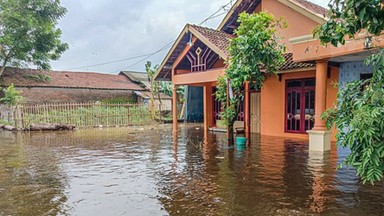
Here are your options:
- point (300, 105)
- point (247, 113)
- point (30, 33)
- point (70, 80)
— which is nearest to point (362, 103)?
point (300, 105)

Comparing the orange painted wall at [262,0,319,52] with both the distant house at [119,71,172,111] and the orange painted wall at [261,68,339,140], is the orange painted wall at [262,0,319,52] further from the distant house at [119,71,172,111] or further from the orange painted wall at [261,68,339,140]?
the distant house at [119,71,172,111]

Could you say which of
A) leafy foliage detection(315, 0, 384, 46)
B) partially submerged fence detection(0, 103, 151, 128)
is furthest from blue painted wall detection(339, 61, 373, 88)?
partially submerged fence detection(0, 103, 151, 128)

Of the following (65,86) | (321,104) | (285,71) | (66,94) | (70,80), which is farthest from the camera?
(70,80)

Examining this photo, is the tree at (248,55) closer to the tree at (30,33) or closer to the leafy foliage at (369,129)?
the leafy foliage at (369,129)

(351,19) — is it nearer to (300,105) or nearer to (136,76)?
(300,105)

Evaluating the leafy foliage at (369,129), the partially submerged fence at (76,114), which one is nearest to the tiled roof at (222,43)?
the leafy foliage at (369,129)

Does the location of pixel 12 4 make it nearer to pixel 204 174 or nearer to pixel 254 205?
pixel 204 174

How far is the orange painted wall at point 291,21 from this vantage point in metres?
13.2

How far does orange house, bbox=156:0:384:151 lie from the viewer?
9.95 meters

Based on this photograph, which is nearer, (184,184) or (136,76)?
(184,184)

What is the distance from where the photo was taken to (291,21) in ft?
45.5

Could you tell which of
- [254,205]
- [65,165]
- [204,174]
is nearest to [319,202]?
[254,205]

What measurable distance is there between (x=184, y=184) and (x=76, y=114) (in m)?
16.1

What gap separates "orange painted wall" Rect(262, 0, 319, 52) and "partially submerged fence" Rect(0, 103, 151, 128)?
1254 centimetres
